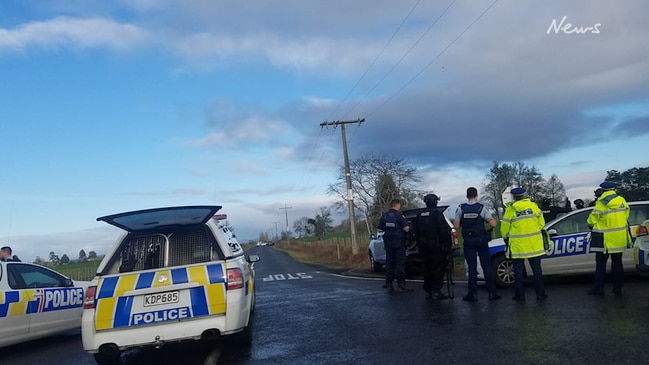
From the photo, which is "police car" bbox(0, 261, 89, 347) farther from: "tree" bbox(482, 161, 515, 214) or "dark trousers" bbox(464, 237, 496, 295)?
"tree" bbox(482, 161, 515, 214)

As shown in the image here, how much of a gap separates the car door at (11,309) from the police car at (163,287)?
7.70ft

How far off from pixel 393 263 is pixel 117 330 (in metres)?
6.50

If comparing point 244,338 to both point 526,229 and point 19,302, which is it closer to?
point 19,302

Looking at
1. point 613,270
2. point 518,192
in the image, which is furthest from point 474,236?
point 613,270

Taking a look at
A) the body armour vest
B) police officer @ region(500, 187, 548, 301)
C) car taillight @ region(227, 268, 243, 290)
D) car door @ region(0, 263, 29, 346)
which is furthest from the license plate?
police officer @ region(500, 187, 548, 301)

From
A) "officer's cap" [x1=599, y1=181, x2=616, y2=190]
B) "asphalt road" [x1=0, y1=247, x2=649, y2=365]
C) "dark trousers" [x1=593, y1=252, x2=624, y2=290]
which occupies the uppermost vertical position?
"officer's cap" [x1=599, y1=181, x2=616, y2=190]

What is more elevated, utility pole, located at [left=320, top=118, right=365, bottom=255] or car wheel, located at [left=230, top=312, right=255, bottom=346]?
utility pole, located at [left=320, top=118, right=365, bottom=255]

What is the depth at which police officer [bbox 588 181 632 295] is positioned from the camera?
8.55 metres

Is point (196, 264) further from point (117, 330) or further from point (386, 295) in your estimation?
point (386, 295)

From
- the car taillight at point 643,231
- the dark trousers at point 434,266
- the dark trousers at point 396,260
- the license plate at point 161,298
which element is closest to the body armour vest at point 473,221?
the dark trousers at point 434,266

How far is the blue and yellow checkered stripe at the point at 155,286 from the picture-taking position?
5.80 meters

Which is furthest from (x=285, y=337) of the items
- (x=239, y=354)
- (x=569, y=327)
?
(x=569, y=327)

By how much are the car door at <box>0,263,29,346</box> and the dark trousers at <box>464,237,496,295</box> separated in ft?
22.4

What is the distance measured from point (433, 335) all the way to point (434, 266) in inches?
124
